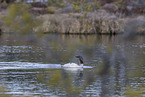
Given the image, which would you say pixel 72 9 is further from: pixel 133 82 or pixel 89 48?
pixel 89 48

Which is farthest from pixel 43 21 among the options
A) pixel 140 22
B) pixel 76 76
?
pixel 76 76

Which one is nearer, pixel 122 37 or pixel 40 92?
pixel 122 37

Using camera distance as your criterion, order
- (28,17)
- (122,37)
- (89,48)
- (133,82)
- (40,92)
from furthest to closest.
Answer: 1. (133,82)
2. (40,92)
3. (89,48)
4. (122,37)
5. (28,17)

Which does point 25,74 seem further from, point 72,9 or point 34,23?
point 72,9

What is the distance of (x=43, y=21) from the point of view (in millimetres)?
2709

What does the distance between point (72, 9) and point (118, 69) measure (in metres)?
49.7

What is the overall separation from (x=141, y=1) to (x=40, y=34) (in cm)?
105

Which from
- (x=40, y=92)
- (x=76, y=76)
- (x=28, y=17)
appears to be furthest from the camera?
(x=76, y=76)

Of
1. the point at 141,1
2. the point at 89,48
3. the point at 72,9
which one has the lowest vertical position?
the point at 72,9

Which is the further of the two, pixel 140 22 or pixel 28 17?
pixel 140 22

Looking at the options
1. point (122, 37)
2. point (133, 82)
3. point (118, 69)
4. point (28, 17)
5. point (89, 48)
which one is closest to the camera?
point (28, 17)

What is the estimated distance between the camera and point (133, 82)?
584 inches

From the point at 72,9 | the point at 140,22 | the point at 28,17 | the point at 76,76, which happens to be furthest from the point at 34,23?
the point at 72,9

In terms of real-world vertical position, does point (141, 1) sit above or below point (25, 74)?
above
